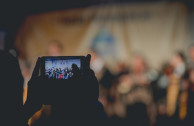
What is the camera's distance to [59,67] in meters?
1.10

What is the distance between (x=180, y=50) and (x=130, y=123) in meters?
1.72

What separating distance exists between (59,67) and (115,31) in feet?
13.9

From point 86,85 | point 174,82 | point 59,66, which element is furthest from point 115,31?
point 86,85

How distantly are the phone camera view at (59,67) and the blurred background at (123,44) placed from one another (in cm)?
324

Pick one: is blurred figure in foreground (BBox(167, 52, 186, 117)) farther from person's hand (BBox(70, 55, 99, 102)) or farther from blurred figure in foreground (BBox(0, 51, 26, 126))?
blurred figure in foreground (BBox(0, 51, 26, 126))

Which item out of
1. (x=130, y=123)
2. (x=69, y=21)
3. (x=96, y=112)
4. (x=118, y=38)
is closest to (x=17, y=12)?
(x=69, y=21)

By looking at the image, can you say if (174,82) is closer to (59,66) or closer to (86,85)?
(59,66)

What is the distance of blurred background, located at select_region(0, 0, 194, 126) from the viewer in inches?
179

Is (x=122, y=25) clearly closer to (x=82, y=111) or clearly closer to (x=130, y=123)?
(x=130, y=123)

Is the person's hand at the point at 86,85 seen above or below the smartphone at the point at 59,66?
below

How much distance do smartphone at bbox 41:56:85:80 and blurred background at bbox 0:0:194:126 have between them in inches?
128

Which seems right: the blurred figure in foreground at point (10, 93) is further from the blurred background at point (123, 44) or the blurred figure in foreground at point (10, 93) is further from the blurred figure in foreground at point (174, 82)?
the blurred figure in foreground at point (174, 82)

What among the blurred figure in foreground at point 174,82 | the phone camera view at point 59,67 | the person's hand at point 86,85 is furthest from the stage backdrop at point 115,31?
the person's hand at point 86,85

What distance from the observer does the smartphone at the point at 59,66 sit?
1008mm
